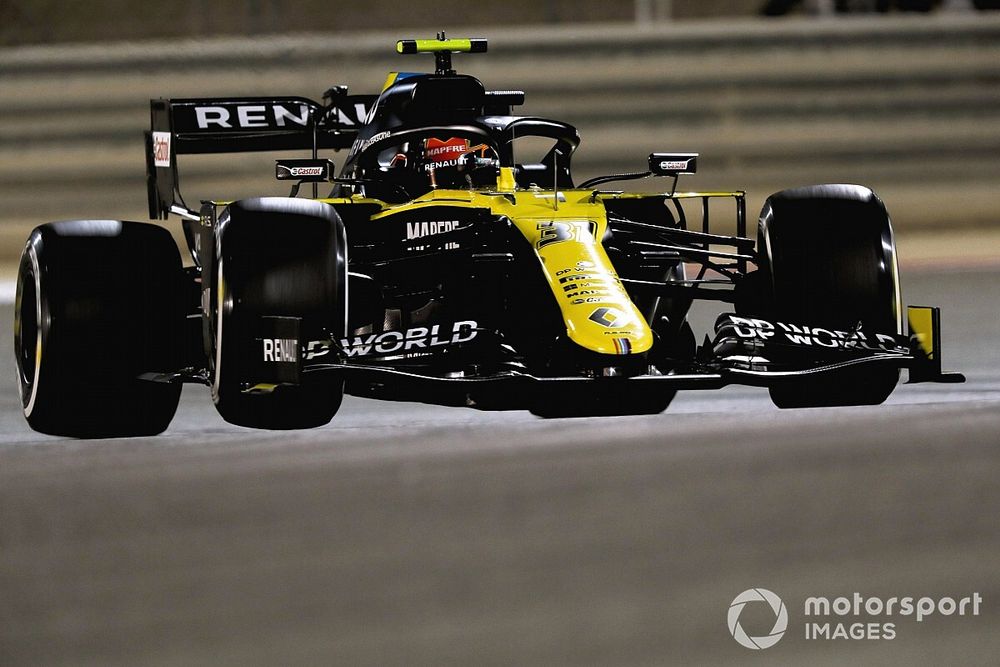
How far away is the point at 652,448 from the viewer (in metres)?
6.90

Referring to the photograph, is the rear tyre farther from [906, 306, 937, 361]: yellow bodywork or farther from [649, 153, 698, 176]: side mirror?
[649, 153, 698, 176]: side mirror

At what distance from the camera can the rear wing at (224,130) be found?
353 inches

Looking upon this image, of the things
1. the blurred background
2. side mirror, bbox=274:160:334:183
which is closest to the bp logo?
side mirror, bbox=274:160:334:183

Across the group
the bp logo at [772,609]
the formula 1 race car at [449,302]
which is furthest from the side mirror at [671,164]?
the bp logo at [772,609]

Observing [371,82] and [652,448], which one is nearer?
[652,448]

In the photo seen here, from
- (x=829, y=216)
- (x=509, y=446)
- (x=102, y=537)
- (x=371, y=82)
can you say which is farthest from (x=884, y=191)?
(x=102, y=537)

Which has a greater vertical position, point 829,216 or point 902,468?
point 829,216

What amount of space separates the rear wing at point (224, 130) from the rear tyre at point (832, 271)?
98.8 inches

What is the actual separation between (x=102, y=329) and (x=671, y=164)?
2378 mm

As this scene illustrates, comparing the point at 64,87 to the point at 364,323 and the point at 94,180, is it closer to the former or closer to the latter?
the point at 94,180

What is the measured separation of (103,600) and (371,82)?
9.38 metres

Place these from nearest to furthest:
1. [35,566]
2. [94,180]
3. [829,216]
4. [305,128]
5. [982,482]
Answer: [35,566]
[982,482]
[829,216]
[305,128]
[94,180]

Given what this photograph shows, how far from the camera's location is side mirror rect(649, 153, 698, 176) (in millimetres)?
7727

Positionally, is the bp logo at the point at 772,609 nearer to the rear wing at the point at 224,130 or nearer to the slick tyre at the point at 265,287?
the slick tyre at the point at 265,287
